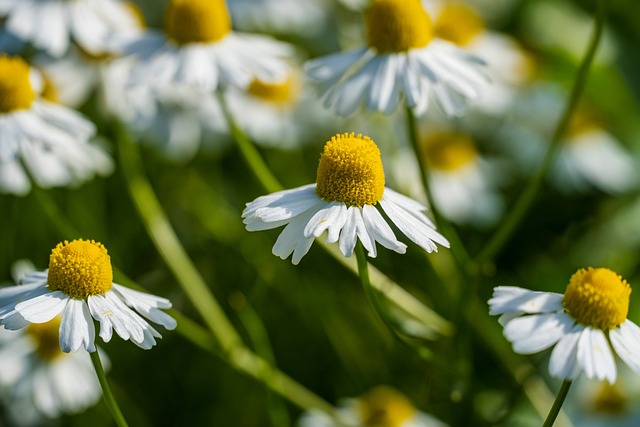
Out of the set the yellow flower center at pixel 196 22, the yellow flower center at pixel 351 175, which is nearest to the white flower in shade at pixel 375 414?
the yellow flower center at pixel 351 175

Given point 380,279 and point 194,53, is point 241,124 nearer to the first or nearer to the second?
point 194,53

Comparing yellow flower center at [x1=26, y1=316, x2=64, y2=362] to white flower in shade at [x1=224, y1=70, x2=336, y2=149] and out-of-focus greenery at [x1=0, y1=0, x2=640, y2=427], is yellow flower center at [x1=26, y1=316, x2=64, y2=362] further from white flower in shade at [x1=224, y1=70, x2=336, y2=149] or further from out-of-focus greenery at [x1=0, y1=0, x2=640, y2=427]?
white flower in shade at [x1=224, y1=70, x2=336, y2=149]

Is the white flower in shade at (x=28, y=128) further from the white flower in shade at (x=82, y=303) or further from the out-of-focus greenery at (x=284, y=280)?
the white flower in shade at (x=82, y=303)

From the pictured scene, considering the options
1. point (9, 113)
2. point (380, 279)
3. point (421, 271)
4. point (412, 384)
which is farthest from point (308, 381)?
point (9, 113)

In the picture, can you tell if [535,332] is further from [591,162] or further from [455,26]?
[591,162]

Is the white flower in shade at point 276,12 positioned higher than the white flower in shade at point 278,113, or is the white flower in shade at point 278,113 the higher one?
the white flower in shade at point 276,12
